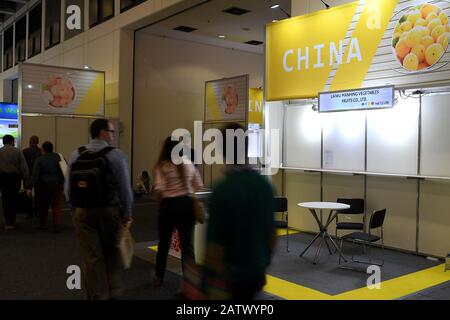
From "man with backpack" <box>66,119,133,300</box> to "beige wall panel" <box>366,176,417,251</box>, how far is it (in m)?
4.01

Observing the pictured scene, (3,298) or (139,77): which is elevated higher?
(139,77)

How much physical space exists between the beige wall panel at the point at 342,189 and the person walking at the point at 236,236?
4860 millimetres

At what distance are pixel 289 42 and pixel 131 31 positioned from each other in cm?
616

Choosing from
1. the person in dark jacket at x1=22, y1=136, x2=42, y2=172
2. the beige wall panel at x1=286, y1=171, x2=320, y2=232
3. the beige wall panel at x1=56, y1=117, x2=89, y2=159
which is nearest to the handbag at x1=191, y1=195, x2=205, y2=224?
the beige wall panel at x1=286, y1=171, x2=320, y2=232

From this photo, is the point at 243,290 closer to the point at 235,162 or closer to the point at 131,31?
the point at 235,162

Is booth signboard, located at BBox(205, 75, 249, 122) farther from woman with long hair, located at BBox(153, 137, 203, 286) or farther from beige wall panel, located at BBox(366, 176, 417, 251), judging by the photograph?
woman with long hair, located at BBox(153, 137, 203, 286)

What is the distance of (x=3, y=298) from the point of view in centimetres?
392

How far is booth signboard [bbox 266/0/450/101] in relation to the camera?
539 centimetres

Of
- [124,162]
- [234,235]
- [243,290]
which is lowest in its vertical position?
[243,290]

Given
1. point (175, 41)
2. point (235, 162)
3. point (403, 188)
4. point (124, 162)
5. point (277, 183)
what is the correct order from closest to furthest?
1. point (235, 162)
2. point (124, 162)
3. point (403, 188)
4. point (277, 183)
5. point (175, 41)

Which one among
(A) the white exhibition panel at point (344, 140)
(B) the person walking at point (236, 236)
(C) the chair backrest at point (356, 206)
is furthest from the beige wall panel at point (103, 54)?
(B) the person walking at point (236, 236)

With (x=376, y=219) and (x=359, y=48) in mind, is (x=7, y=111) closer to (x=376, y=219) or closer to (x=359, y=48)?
(x=359, y=48)

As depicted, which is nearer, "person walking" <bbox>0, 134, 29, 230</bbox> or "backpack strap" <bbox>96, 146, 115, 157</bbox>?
"backpack strap" <bbox>96, 146, 115, 157</bbox>
